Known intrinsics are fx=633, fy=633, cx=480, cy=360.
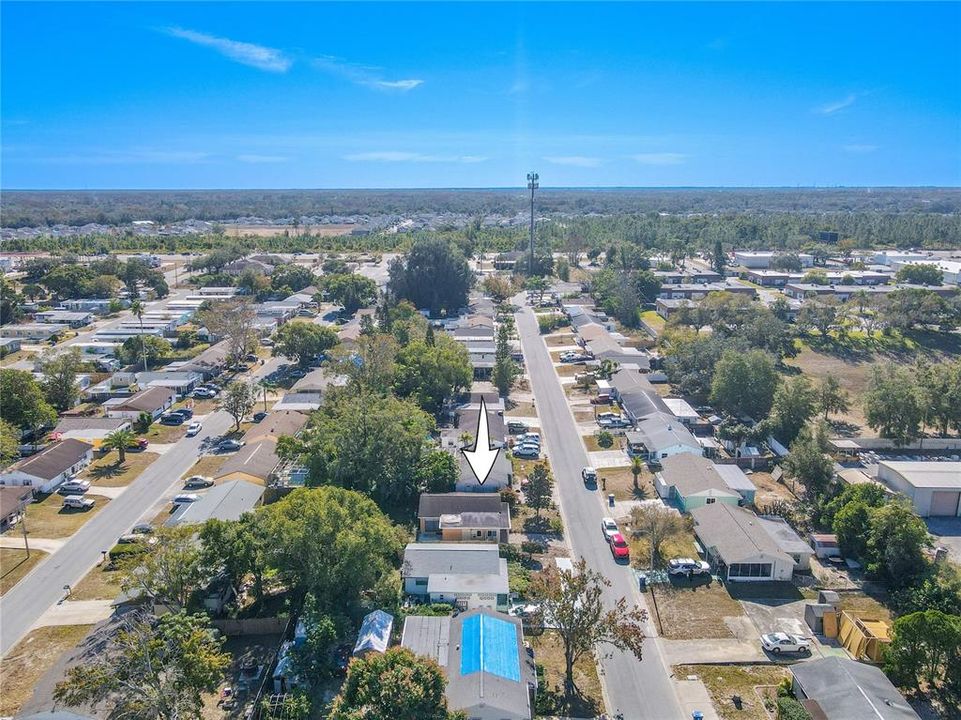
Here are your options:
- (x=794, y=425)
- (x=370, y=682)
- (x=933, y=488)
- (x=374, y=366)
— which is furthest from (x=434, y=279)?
(x=370, y=682)

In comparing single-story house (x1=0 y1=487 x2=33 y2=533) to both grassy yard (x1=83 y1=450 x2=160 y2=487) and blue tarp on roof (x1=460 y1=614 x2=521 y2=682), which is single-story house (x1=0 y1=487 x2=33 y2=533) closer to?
grassy yard (x1=83 y1=450 x2=160 y2=487)

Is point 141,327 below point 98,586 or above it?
above

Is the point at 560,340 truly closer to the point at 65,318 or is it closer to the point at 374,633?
the point at 374,633

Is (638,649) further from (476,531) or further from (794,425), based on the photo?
(794,425)

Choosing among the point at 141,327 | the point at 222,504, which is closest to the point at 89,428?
the point at 222,504

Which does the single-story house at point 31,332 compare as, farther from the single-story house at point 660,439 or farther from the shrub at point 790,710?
the shrub at point 790,710

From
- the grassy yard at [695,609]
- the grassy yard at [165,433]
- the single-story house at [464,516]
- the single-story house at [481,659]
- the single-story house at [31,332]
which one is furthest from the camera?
the single-story house at [31,332]

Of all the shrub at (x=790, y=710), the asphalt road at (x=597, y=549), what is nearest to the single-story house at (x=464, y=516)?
the asphalt road at (x=597, y=549)
